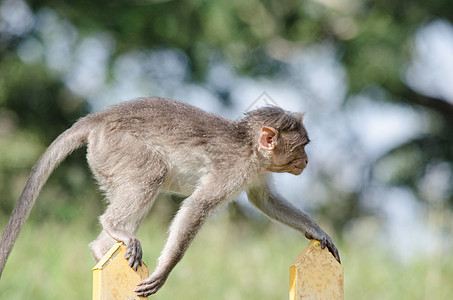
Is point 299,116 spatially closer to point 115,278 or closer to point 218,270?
point 115,278

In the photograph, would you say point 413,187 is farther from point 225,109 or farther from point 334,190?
→ point 225,109

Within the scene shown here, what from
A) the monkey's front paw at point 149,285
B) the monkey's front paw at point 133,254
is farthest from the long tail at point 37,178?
the monkey's front paw at point 149,285

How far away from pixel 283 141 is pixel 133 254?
64.4 inches

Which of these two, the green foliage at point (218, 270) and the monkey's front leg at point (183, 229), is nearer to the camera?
the monkey's front leg at point (183, 229)

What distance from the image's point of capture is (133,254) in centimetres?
385

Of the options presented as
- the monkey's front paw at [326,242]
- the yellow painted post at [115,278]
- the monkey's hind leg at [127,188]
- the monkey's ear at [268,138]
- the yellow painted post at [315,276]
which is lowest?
the yellow painted post at [115,278]

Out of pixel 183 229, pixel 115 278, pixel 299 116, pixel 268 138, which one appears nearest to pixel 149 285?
pixel 115 278

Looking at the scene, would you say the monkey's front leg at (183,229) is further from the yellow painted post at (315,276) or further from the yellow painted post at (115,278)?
the yellow painted post at (315,276)

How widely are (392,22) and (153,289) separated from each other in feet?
30.5

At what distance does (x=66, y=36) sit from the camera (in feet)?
43.0

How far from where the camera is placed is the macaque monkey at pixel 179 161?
4.48 metres

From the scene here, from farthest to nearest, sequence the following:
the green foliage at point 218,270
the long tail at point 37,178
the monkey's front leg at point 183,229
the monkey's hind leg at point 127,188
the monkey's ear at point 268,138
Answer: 1. the green foliage at point 218,270
2. the monkey's ear at point 268,138
3. the monkey's hind leg at point 127,188
4. the monkey's front leg at point 183,229
5. the long tail at point 37,178

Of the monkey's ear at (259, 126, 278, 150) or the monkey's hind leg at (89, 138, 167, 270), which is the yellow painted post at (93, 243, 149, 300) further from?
the monkey's ear at (259, 126, 278, 150)

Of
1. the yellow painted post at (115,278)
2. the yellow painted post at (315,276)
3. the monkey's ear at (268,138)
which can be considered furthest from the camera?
the monkey's ear at (268,138)
